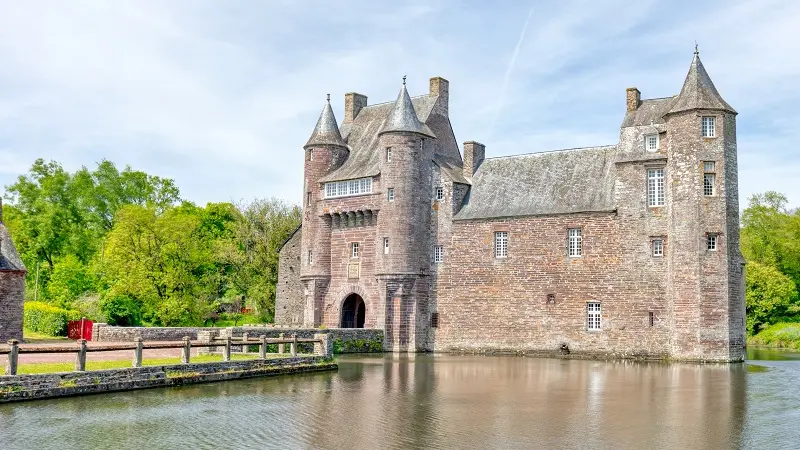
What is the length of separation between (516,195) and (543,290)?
5.26m

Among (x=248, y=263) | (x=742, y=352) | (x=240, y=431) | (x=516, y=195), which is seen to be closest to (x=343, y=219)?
Answer: (x=516, y=195)

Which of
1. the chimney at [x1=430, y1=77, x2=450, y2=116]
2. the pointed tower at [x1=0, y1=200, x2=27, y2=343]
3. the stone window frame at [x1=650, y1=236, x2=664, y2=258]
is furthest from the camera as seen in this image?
the chimney at [x1=430, y1=77, x2=450, y2=116]

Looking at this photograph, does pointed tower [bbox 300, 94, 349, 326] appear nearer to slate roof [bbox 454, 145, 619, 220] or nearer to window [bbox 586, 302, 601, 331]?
slate roof [bbox 454, 145, 619, 220]

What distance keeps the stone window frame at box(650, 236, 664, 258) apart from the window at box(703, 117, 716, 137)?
4.95 meters

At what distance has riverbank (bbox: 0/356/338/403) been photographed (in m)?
18.4

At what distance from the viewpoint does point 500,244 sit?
40.7 m

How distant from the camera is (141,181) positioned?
67.1m

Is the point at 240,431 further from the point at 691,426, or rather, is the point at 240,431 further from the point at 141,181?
the point at 141,181

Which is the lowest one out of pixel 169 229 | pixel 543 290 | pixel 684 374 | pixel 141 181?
pixel 684 374

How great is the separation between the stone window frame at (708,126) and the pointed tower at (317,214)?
768 inches

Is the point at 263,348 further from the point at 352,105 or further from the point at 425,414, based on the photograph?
the point at 352,105

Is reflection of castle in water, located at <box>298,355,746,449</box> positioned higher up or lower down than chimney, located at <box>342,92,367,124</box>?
lower down

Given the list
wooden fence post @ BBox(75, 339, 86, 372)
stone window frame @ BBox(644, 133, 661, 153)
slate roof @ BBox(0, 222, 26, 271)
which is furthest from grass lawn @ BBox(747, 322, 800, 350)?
wooden fence post @ BBox(75, 339, 86, 372)

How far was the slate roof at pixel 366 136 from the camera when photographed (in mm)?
43875
